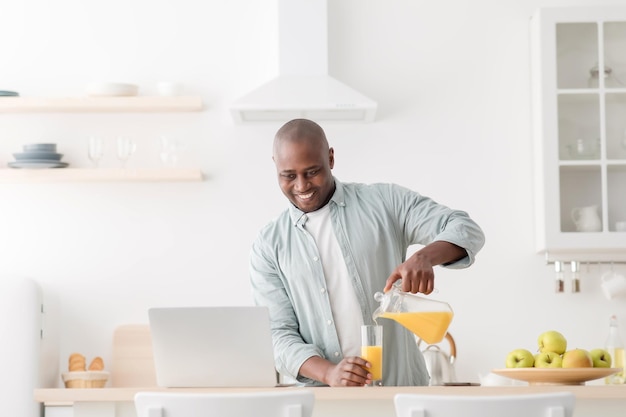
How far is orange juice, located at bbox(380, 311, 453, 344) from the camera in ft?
7.63

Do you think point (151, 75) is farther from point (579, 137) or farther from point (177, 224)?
point (579, 137)

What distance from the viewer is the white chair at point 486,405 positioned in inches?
73.3

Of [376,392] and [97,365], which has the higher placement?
[376,392]

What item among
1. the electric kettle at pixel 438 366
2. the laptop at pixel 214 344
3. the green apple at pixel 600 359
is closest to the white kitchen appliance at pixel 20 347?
the electric kettle at pixel 438 366

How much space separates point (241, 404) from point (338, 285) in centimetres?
86

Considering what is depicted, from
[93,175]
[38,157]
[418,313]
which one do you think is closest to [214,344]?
[418,313]

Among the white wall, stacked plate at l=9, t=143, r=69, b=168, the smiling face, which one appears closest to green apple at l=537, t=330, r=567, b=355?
the smiling face

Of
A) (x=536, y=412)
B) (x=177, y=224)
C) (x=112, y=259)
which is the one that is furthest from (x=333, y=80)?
(x=536, y=412)

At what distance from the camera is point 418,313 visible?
2.33 meters

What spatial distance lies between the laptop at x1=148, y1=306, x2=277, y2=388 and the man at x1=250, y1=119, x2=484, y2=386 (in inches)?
14.3

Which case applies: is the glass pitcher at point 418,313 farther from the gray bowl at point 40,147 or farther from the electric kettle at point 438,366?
the gray bowl at point 40,147

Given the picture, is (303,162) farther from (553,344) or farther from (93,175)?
(93,175)

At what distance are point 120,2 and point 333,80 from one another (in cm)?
105

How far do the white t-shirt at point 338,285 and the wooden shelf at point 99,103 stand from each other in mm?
1727
